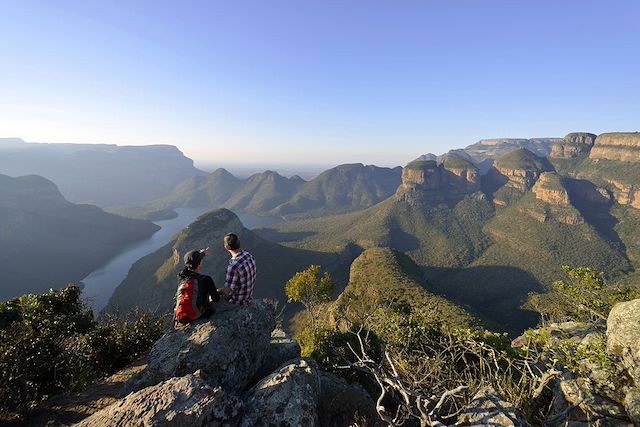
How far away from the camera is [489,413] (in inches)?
247

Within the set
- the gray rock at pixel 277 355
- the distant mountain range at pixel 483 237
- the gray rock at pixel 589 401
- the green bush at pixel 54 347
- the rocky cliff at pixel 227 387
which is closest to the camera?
the rocky cliff at pixel 227 387

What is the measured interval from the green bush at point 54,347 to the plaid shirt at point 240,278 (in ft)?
22.9

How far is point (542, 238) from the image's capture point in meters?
135

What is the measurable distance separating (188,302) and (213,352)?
1.68 meters

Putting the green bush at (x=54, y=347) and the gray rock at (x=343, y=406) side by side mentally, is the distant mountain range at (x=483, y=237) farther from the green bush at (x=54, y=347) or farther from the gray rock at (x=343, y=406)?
the green bush at (x=54, y=347)

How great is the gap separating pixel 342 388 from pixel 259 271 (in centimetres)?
9792

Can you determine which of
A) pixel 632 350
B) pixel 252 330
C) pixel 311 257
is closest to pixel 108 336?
pixel 252 330

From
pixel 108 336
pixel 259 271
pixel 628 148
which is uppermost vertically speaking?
pixel 628 148

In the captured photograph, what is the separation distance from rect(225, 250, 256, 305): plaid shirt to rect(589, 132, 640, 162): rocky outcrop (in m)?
227

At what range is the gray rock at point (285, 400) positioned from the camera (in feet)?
22.3

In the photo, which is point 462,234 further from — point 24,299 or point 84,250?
point 84,250

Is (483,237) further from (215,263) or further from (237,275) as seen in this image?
(237,275)

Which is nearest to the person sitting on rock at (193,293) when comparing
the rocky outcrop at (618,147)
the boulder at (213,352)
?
the boulder at (213,352)

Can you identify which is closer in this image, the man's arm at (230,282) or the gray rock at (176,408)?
the gray rock at (176,408)
